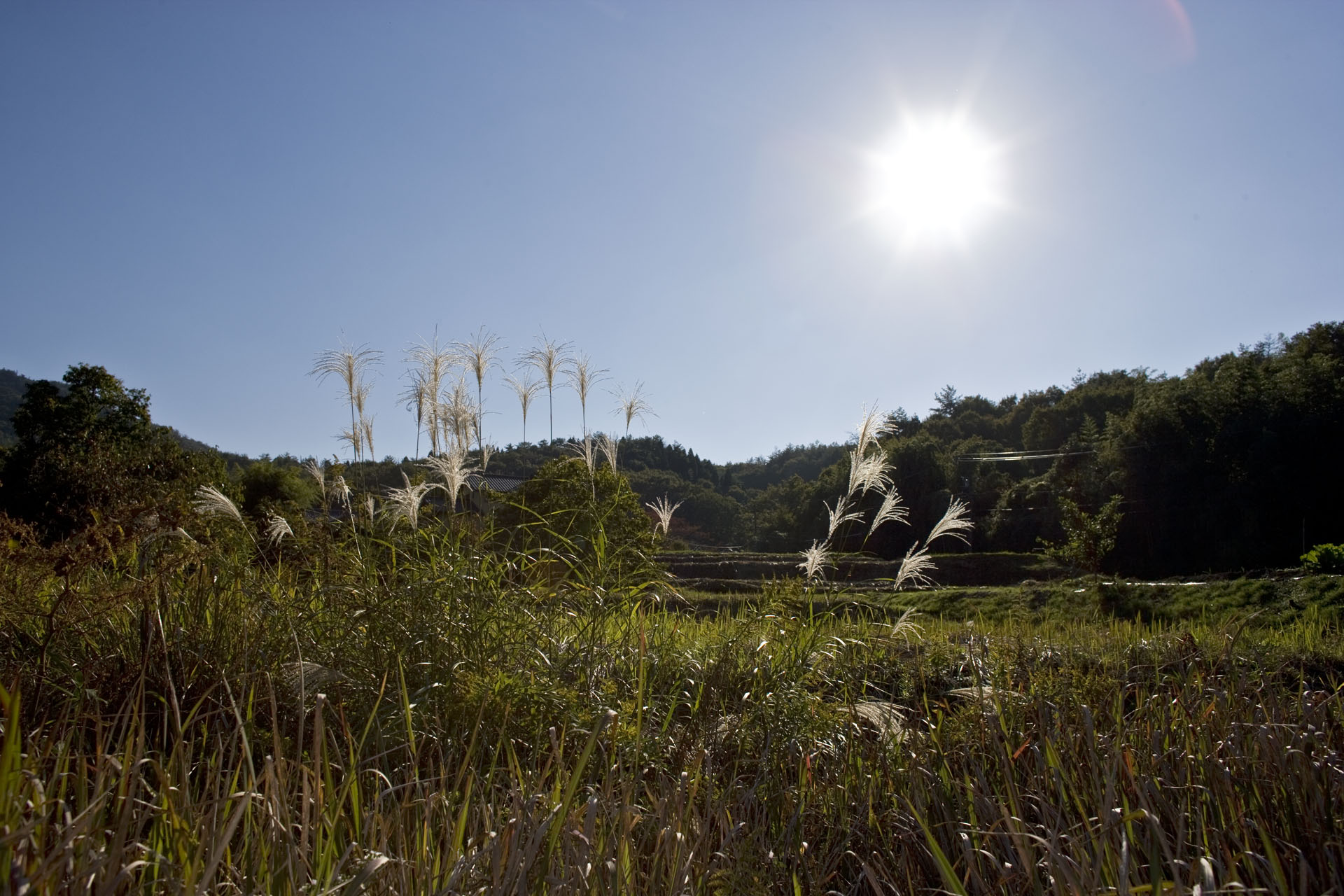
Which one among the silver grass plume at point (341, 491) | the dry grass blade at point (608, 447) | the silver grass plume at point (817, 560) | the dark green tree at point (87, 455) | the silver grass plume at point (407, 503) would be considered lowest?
the silver grass plume at point (817, 560)

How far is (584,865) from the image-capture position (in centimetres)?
162

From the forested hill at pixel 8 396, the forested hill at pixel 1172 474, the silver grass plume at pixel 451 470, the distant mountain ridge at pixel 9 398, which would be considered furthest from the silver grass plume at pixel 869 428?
the forested hill at pixel 8 396

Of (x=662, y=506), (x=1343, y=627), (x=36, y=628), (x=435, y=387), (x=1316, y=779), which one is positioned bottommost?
(x=1343, y=627)

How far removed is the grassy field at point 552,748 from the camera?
4.99 feet

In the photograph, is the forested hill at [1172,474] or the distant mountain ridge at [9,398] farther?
the distant mountain ridge at [9,398]

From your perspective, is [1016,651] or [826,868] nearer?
[826,868]

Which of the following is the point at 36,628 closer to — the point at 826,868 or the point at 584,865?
the point at 584,865

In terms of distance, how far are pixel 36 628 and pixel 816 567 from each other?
3450mm

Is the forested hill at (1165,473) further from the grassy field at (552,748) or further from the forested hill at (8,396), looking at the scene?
the forested hill at (8,396)

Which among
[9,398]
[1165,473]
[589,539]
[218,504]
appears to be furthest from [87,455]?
[9,398]

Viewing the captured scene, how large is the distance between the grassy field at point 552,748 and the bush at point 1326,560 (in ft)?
37.1

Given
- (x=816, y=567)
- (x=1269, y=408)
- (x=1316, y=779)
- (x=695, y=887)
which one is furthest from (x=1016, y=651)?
(x=1269, y=408)

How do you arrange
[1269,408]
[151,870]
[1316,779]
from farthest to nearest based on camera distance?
[1269,408] → [1316,779] → [151,870]

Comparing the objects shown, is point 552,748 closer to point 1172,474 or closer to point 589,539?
point 589,539
